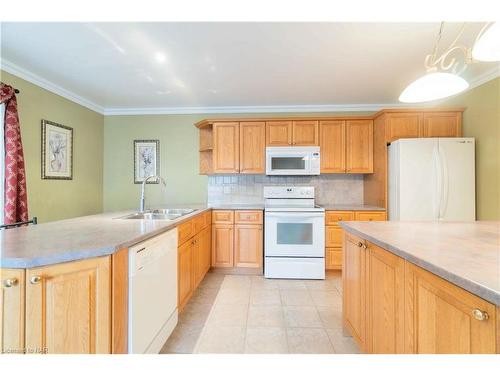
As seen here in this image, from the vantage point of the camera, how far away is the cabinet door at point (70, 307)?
1.00 m

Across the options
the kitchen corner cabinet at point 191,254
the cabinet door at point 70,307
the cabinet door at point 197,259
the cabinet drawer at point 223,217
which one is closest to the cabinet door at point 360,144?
the cabinet drawer at point 223,217

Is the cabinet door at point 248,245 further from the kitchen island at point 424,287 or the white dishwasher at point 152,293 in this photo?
the kitchen island at point 424,287

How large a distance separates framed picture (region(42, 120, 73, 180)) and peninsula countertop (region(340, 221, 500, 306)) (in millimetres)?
3258

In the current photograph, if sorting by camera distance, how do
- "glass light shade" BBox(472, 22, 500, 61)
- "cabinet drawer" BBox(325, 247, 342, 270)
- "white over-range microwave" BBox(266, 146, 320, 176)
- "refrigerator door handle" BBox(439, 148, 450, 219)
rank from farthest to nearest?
"white over-range microwave" BBox(266, 146, 320, 176) < "cabinet drawer" BBox(325, 247, 342, 270) < "refrigerator door handle" BBox(439, 148, 450, 219) < "glass light shade" BBox(472, 22, 500, 61)

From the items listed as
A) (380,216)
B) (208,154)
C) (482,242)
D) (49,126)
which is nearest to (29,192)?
(49,126)

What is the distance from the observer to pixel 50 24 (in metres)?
1.85

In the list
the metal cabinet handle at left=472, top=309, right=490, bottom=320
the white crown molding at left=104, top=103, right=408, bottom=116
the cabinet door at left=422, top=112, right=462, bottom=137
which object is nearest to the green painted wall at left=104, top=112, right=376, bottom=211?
the white crown molding at left=104, top=103, right=408, bottom=116

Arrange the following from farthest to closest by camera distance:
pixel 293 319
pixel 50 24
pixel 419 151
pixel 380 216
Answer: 1. pixel 380 216
2. pixel 419 151
3. pixel 293 319
4. pixel 50 24

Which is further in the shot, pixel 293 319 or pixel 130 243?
pixel 293 319

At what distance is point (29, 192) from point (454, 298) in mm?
3566

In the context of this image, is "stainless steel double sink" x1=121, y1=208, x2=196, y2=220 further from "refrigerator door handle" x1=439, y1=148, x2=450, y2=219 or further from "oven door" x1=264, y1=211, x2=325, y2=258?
"refrigerator door handle" x1=439, y1=148, x2=450, y2=219

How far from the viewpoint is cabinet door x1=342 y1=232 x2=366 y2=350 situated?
4.99 ft

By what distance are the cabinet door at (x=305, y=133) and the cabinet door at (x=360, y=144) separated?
45cm
